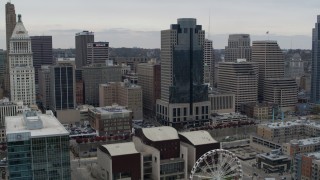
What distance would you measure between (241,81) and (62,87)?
184 feet

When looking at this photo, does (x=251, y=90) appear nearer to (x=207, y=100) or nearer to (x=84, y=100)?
(x=207, y=100)

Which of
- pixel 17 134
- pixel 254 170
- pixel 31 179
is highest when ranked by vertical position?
pixel 17 134

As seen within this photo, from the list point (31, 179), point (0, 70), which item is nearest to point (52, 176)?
point (31, 179)

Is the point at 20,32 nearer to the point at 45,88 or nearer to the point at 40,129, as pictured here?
the point at 45,88

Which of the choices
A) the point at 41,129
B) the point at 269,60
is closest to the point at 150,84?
the point at 269,60

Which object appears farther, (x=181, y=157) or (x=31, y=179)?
(x=181, y=157)

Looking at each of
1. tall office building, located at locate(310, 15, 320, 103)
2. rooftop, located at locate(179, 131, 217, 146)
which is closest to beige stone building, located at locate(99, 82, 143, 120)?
rooftop, located at locate(179, 131, 217, 146)

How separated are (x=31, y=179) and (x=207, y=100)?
247 feet

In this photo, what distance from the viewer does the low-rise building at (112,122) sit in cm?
10300

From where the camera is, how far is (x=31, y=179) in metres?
50.6

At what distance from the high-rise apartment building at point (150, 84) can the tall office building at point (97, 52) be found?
34.8 m

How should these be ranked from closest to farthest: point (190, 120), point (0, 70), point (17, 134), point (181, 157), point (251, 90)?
point (17, 134), point (181, 157), point (190, 120), point (251, 90), point (0, 70)

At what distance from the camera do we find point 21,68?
4483 inches

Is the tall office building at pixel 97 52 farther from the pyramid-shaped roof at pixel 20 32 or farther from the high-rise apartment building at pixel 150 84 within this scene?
the pyramid-shaped roof at pixel 20 32
